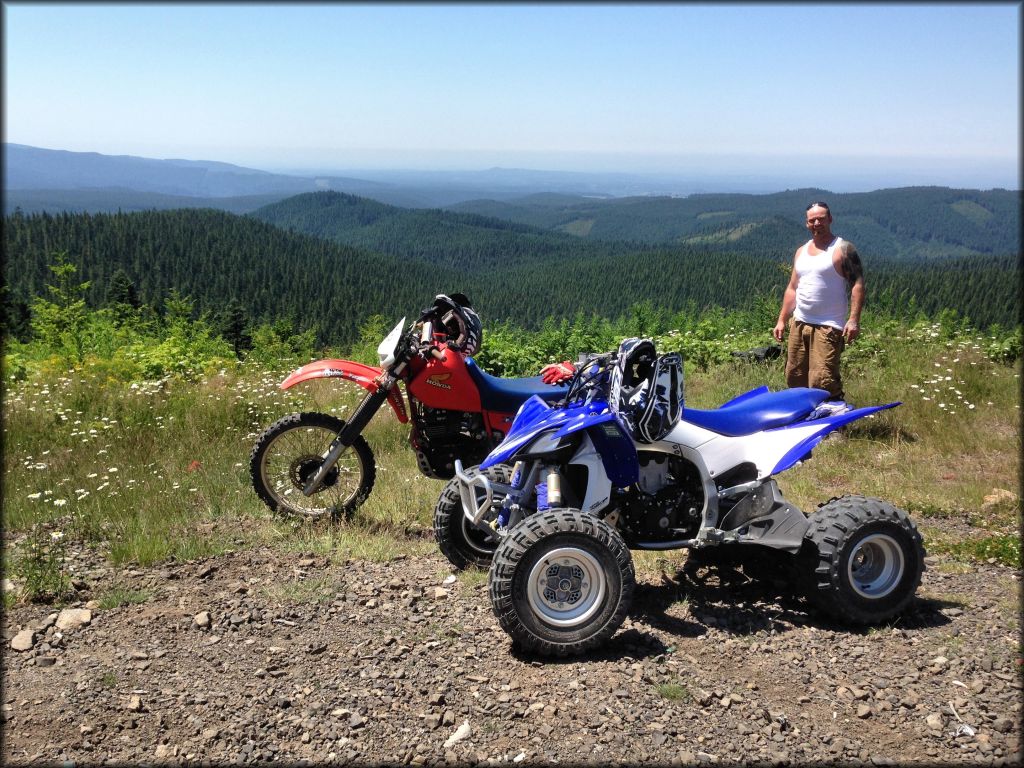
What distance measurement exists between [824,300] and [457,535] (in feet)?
14.8

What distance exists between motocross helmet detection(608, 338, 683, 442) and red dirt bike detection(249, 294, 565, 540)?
1282 mm

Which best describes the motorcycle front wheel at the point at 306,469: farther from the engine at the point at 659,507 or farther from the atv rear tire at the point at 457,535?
the engine at the point at 659,507

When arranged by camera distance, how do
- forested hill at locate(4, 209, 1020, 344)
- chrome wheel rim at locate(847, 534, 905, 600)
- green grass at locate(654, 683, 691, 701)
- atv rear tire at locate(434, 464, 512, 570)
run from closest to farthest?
1. green grass at locate(654, 683, 691, 701)
2. chrome wheel rim at locate(847, 534, 905, 600)
3. atv rear tire at locate(434, 464, 512, 570)
4. forested hill at locate(4, 209, 1020, 344)

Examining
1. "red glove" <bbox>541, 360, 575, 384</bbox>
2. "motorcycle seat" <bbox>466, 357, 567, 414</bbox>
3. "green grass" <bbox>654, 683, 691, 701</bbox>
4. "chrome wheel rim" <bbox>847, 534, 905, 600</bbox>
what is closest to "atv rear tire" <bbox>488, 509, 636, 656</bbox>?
"green grass" <bbox>654, 683, 691, 701</bbox>

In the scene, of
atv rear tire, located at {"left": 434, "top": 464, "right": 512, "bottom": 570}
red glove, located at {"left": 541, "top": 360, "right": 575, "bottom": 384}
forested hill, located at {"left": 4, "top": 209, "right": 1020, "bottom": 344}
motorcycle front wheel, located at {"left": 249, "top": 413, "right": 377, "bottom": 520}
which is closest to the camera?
red glove, located at {"left": 541, "top": 360, "right": 575, "bottom": 384}

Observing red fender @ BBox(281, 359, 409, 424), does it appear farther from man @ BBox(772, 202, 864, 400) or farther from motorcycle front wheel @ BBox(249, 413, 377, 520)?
man @ BBox(772, 202, 864, 400)

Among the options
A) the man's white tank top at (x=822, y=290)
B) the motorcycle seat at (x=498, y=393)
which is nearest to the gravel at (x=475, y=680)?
the motorcycle seat at (x=498, y=393)

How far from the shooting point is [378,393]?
5367 mm

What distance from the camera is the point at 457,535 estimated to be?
4.75m

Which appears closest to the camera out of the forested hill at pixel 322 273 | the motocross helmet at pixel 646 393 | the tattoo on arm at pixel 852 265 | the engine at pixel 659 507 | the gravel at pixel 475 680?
the gravel at pixel 475 680

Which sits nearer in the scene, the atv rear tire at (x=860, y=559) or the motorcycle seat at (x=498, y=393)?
the atv rear tire at (x=860, y=559)

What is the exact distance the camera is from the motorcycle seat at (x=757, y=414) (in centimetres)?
421

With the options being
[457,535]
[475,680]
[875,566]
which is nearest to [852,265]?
[875,566]

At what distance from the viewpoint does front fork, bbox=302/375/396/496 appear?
17.6ft
